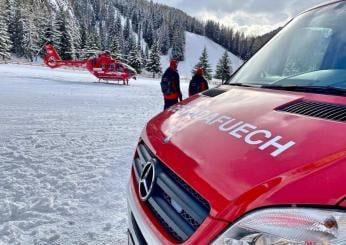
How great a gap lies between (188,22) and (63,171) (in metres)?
147

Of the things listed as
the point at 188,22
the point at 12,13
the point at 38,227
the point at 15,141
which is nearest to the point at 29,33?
the point at 12,13

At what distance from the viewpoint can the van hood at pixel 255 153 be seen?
1.22 meters

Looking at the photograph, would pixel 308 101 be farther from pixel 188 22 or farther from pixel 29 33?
pixel 188 22

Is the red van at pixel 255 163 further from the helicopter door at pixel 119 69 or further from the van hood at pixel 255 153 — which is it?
the helicopter door at pixel 119 69

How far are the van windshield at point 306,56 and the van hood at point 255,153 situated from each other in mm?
222

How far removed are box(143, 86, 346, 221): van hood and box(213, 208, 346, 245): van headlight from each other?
0.03m

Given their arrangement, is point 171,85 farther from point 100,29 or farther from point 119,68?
point 100,29

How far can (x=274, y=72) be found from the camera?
2.76 meters

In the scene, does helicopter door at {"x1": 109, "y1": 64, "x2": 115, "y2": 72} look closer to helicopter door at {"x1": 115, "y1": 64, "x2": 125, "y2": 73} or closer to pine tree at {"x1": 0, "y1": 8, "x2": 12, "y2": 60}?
helicopter door at {"x1": 115, "y1": 64, "x2": 125, "y2": 73}

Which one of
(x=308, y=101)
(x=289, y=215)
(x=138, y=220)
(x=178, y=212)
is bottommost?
(x=138, y=220)

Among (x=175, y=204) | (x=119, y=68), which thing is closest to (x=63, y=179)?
(x=175, y=204)

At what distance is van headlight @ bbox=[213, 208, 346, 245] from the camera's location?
1.11 meters

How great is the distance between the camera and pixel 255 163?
4.67ft

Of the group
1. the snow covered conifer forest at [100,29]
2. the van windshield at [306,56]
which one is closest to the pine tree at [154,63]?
the snow covered conifer forest at [100,29]
